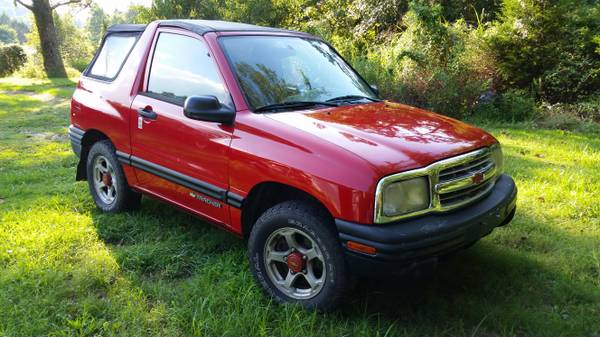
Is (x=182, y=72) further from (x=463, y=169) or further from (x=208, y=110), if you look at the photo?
(x=463, y=169)

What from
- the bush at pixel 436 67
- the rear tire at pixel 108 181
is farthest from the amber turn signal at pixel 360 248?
the bush at pixel 436 67

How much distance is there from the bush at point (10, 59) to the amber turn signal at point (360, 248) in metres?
26.3

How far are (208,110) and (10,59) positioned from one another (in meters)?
26.6

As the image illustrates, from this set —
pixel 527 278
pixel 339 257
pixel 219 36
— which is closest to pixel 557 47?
pixel 527 278

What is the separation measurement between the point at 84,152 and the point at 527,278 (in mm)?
4029

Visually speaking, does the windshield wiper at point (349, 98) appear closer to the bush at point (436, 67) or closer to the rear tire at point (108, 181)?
the rear tire at point (108, 181)

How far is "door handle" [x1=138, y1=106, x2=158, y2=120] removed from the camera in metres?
3.81

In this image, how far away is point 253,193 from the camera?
3209 millimetres

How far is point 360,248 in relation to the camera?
2.63 meters

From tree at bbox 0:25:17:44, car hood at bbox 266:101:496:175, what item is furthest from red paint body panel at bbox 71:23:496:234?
tree at bbox 0:25:17:44

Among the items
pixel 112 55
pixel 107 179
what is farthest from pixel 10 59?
pixel 107 179

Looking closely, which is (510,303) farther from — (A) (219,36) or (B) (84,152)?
(B) (84,152)

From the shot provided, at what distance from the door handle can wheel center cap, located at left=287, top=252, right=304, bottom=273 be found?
5.24 ft

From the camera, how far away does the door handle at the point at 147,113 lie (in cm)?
381
